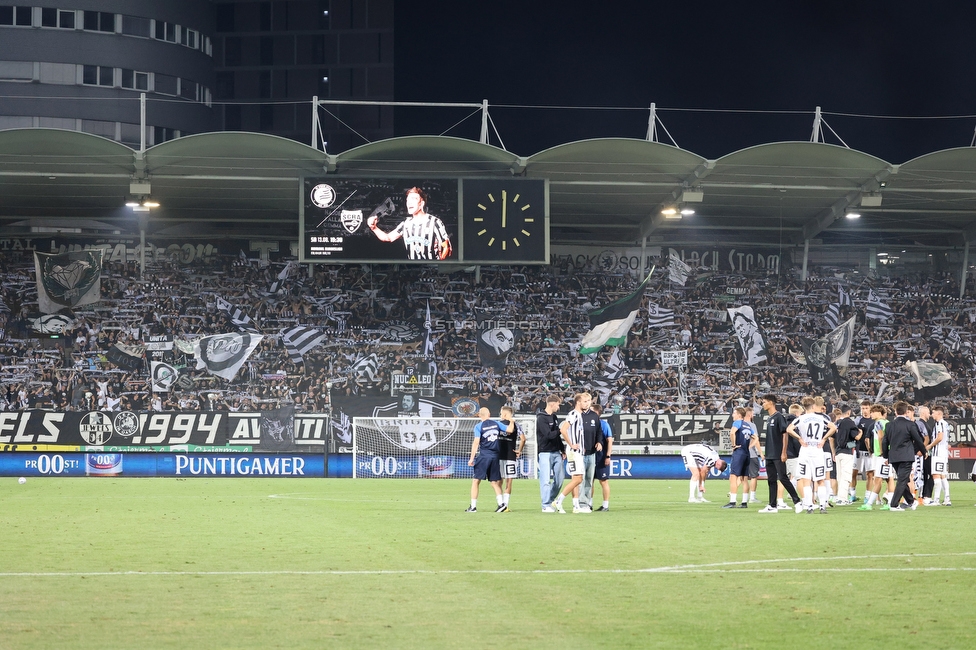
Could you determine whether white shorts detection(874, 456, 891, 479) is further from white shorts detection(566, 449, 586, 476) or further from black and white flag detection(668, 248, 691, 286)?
black and white flag detection(668, 248, 691, 286)

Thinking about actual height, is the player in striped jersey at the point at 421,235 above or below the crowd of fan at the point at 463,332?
above

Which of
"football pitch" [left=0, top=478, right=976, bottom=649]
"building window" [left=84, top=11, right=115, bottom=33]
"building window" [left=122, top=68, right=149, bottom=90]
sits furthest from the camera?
"building window" [left=122, top=68, right=149, bottom=90]

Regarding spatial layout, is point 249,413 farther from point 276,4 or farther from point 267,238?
point 276,4

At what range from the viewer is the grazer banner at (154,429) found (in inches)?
1342

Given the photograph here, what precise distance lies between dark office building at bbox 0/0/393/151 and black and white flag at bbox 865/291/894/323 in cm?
2625

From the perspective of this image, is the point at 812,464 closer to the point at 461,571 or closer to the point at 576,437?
the point at 576,437

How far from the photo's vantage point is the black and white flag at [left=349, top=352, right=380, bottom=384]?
1545 inches

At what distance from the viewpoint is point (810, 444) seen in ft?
62.7

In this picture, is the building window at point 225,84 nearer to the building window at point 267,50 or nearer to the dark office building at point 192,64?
the dark office building at point 192,64

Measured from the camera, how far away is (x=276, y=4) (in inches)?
3408

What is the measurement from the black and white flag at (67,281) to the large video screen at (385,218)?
11.0m

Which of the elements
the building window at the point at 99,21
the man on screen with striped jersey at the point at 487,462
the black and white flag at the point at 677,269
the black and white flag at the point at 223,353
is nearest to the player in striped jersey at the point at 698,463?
→ the man on screen with striped jersey at the point at 487,462

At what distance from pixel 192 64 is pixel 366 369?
44.0 m

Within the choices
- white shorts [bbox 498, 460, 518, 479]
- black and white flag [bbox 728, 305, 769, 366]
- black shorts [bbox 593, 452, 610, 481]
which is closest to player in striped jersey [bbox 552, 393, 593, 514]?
black shorts [bbox 593, 452, 610, 481]
